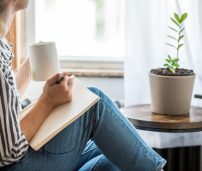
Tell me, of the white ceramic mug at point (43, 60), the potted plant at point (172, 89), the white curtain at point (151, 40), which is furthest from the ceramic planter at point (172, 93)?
the white ceramic mug at point (43, 60)

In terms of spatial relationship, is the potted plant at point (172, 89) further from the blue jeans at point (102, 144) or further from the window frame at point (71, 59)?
the window frame at point (71, 59)

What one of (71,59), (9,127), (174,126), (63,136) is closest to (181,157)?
(174,126)

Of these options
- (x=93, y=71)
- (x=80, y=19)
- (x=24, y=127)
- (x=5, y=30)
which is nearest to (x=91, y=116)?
(x=24, y=127)

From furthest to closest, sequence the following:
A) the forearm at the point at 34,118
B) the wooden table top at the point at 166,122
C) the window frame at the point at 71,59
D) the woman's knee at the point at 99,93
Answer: the window frame at the point at 71,59
the wooden table top at the point at 166,122
the woman's knee at the point at 99,93
the forearm at the point at 34,118

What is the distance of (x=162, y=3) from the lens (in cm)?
177

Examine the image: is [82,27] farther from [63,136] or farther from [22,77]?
[63,136]

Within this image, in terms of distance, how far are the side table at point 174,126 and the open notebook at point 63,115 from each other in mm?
364

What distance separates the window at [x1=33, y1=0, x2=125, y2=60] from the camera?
207 centimetres

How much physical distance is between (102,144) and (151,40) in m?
0.72

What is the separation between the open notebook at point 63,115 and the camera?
107 centimetres

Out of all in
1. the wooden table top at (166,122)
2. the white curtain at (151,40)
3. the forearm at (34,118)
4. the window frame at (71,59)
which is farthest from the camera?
the window frame at (71,59)

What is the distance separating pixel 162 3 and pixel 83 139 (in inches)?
32.3

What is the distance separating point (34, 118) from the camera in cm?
111

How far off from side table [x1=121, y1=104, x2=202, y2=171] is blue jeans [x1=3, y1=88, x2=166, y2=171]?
0.24 metres
